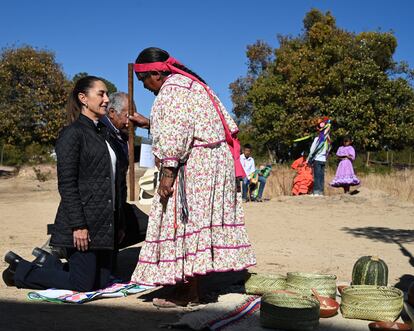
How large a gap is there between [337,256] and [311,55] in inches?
1009

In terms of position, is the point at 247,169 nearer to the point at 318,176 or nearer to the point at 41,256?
the point at 318,176

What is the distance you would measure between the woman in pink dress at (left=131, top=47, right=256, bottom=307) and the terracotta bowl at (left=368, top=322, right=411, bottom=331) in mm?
1066

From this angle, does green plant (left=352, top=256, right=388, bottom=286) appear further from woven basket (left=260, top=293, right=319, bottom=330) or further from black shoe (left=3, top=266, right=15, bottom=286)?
black shoe (left=3, top=266, right=15, bottom=286)

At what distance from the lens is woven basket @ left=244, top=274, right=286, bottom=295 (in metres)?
4.84

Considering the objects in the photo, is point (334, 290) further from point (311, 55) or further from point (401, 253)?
point (311, 55)

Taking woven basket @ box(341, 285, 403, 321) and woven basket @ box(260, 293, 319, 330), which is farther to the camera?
woven basket @ box(341, 285, 403, 321)

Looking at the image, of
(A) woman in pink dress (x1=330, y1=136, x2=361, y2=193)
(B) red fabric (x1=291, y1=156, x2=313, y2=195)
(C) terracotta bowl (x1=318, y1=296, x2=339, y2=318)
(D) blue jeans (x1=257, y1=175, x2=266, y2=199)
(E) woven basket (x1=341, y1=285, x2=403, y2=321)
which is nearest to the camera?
(E) woven basket (x1=341, y1=285, x2=403, y2=321)

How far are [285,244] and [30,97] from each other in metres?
21.4

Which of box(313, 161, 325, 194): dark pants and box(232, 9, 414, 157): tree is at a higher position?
box(232, 9, 414, 157): tree

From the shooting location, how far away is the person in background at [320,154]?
14742mm

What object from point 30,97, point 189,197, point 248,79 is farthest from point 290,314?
point 248,79

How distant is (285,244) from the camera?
8.02 metres

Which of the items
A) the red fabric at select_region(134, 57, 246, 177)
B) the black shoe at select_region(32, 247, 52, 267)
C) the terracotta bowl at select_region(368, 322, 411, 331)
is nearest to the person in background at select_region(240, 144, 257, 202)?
the black shoe at select_region(32, 247, 52, 267)

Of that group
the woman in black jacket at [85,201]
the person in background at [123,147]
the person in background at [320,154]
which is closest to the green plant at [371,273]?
the person in background at [123,147]
